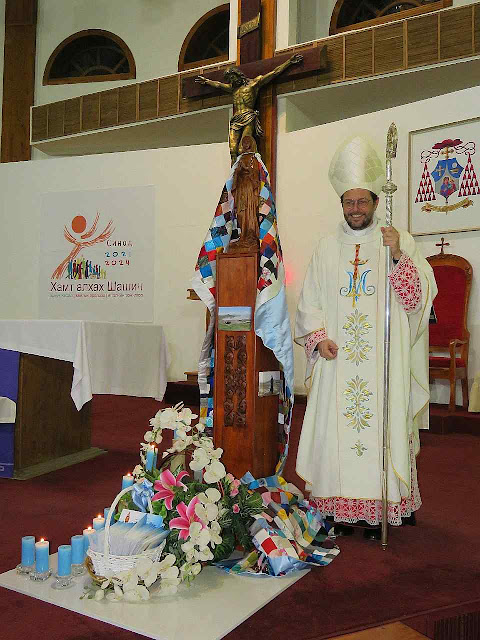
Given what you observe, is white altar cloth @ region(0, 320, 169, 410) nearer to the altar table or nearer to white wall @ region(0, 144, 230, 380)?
the altar table

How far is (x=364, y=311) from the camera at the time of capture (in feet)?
10.1

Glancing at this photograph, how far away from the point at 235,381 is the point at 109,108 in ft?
22.9

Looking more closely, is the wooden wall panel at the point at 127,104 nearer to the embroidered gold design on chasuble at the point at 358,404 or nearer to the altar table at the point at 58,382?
the altar table at the point at 58,382

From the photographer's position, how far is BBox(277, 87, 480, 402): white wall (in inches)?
245

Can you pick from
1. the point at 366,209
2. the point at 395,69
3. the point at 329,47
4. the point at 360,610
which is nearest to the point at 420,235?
the point at 395,69

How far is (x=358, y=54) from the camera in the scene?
7242mm

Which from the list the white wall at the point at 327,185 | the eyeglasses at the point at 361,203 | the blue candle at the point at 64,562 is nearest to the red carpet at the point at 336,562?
the blue candle at the point at 64,562

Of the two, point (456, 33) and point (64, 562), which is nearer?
point (64, 562)

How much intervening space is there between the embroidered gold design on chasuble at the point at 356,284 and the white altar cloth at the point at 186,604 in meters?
1.23

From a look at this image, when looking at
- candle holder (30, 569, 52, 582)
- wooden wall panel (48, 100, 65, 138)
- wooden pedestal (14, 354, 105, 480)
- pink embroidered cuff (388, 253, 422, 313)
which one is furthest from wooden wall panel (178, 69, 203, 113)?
candle holder (30, 569, 52, 582)

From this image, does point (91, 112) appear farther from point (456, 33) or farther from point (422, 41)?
point (456, 33)

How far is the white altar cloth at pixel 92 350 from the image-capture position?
388 cm

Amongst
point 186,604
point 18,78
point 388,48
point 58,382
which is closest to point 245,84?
point 388,48

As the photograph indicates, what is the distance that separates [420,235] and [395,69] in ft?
5.89
